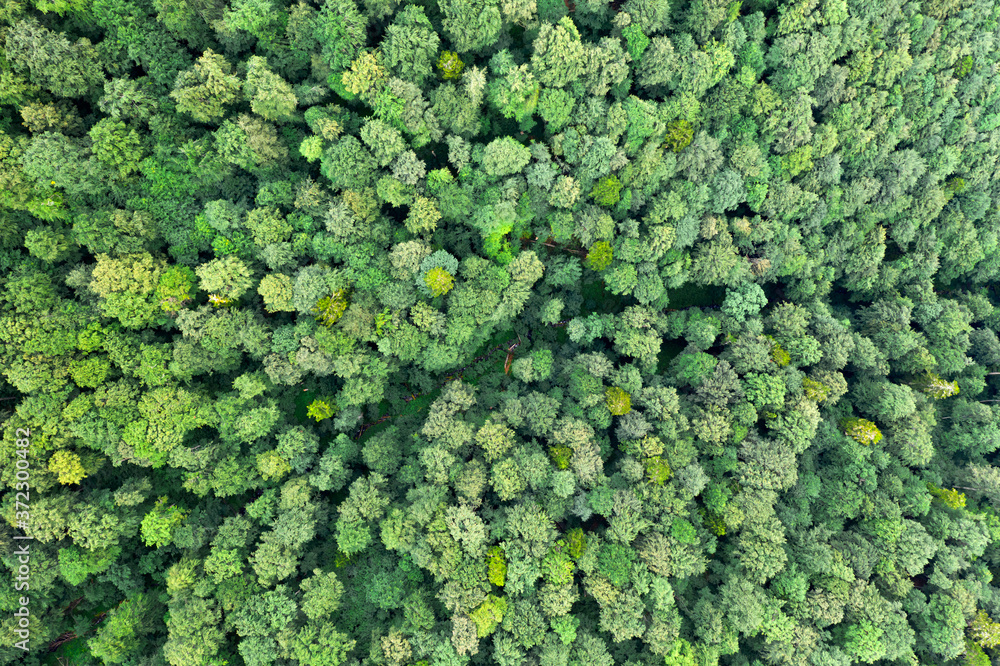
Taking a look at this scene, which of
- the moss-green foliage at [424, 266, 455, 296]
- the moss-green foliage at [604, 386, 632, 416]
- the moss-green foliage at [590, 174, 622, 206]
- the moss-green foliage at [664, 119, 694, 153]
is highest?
the moss-green foliage at [664, 119, 694, 153]

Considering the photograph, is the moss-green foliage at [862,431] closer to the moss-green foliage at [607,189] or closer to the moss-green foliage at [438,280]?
the moss-green foliage at [607,189]

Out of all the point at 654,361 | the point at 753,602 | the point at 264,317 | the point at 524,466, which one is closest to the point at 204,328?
the point at 264,317

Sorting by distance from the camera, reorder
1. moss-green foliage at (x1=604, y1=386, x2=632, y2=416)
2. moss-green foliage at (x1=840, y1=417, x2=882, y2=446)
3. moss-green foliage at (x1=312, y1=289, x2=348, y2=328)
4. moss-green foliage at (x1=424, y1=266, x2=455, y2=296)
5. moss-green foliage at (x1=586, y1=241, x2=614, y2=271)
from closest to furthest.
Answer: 1. moss-green foliage at (x1=312, y1=289, x2=348, y2=328)
2. moss-green foliage at (x1=424, y1=266, x2=455, y2=296)
3. moss-green foliage at (x1=604, y1=386, x2=632, y2=416)
4. moss-green foliage at (x1=586, y1=241, x2=614, y2=271)
5. moss-green foliage at (x1=840, y1=417, x2=882, y2=446)

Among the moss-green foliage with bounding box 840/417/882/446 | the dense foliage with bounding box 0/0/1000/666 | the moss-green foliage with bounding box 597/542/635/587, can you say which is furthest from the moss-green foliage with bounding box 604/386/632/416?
the moss-green foliage with bounding box 840/417/882/446

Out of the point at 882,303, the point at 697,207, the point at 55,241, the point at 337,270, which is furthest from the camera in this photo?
the point at 882,303

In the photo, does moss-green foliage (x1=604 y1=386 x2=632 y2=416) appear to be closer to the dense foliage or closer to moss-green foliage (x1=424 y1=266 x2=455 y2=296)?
the dense foliage

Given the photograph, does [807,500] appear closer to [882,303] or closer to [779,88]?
[882,303]

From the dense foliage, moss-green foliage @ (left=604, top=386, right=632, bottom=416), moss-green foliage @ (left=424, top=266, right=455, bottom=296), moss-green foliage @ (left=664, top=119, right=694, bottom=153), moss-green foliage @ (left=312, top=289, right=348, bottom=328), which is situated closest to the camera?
the dense foliage

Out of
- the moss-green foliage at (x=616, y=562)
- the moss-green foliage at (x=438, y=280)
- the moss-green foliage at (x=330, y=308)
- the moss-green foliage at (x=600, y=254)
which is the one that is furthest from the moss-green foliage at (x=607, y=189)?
the moss-green foliage at (x=616, y=562)

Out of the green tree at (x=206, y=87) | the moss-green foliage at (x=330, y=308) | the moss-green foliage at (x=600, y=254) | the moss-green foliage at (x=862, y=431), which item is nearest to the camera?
the green tree at (x=206, y=87)
